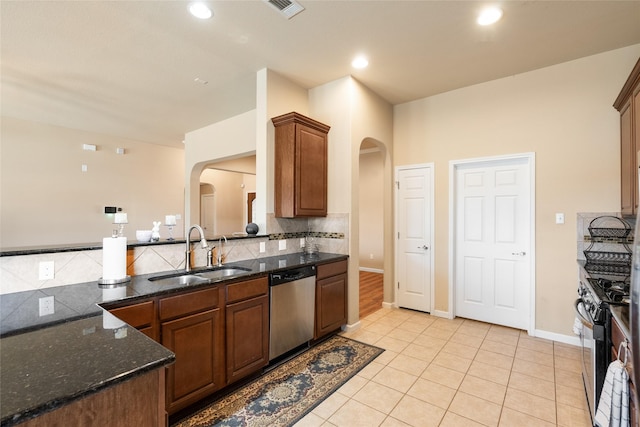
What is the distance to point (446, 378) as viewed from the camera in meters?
2.53

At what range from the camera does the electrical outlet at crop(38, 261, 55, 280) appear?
1.88m

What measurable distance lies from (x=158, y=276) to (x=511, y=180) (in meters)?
3.90

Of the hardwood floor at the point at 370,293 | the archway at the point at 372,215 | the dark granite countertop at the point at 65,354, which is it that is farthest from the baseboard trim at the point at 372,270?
the dark granite countertop at the point at 65,354

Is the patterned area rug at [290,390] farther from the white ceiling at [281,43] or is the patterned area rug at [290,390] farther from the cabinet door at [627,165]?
the white ceiling at [281,43]

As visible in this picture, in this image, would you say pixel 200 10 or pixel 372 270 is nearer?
pixel 200 10

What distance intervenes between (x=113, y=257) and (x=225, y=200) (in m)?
7.23

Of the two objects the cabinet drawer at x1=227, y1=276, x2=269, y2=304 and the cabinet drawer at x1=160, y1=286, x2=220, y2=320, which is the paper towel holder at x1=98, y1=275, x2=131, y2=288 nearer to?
the cabinet drawer at x1=160, y1=286, x2=220, y2=320

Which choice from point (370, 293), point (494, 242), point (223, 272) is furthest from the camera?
point (370, 293)

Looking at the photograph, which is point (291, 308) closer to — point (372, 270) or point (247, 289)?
point (247, 289)

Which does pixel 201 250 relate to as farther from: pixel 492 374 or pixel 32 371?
pixel 492 374

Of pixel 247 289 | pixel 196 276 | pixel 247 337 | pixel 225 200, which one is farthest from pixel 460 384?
pixel 225 200

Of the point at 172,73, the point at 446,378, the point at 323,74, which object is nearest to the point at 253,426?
the point at 446,378

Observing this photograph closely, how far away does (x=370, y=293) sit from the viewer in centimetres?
522

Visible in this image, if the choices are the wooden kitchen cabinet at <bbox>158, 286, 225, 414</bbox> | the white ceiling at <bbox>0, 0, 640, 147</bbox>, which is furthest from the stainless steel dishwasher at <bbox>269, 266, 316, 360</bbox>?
the white ceiling at <bbox>0, 0, 640, 147</bbox>
